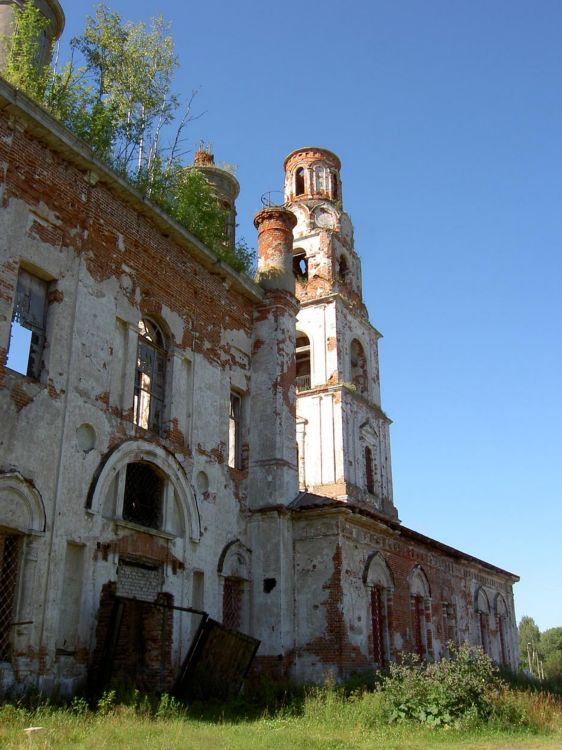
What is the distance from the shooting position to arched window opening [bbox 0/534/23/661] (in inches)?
403

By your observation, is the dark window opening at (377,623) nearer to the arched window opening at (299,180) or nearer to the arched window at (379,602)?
the arched window at (379,602)

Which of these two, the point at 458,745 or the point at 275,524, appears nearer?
the point at 458,745

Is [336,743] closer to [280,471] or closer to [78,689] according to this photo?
[78,689]

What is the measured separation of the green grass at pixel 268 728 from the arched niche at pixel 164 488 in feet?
9.82

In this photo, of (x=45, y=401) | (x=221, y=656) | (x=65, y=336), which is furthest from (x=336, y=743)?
(x=65, y=336)

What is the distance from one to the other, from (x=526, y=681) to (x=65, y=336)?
15.1 meters

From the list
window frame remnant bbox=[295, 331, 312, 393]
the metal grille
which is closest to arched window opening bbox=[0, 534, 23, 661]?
the metal grille

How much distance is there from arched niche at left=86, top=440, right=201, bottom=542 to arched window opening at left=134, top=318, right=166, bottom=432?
2.65 ft

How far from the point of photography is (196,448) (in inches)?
581

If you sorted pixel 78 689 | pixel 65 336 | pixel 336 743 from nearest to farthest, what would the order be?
pixel 336 743 < pixel 78 689 < pixel 65 336

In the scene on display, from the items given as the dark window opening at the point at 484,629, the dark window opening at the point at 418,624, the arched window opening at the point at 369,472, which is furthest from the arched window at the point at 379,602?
the arched window opening at the point at 369,472

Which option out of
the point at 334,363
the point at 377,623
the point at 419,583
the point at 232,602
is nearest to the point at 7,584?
the point at 232,602

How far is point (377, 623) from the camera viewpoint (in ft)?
55.5

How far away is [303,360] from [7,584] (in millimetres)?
25919
